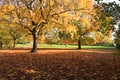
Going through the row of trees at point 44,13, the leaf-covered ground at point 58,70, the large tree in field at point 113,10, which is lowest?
the leaf-covered ground at point 58,70

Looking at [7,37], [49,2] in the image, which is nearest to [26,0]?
[49,2]

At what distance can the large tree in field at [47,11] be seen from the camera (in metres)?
26.3

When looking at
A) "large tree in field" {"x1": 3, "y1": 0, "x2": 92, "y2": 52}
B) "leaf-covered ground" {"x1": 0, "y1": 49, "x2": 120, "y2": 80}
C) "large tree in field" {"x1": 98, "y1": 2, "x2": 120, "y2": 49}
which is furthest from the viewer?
"large tree in field" {"x1": 3, "y1": 0, "x2": 92, "y2": 52}

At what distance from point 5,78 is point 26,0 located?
18.7m

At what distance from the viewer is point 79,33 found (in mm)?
45875

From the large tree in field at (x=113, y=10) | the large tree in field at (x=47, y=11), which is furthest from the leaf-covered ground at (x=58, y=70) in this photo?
the large tree in field at (x=47, y=11)

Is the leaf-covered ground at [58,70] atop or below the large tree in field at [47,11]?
below

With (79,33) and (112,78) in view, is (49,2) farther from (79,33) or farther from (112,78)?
(79,33)

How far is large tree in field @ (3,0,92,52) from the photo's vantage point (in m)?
26.3

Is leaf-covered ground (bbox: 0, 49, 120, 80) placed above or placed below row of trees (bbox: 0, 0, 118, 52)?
below

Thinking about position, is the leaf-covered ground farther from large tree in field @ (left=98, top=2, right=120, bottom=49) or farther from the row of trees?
the row of trees

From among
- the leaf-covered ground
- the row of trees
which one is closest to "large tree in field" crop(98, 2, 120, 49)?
the leaf-covered ground

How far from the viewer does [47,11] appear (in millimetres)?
26469

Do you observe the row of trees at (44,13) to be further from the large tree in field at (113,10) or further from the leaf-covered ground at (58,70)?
the large tree in field at (113,10)
